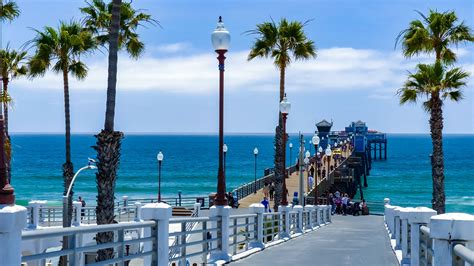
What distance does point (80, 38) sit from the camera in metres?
34.3

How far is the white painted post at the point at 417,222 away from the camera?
1050 centimetres

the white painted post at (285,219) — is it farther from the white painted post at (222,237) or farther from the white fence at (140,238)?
the white painted post at (222,237)

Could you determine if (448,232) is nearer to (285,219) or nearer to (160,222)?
(160,222)

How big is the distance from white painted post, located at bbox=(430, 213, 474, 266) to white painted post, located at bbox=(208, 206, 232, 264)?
8.94 m

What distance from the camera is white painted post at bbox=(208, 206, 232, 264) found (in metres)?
15.2

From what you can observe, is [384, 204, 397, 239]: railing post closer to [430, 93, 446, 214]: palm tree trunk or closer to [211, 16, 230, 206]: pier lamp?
[430, 93, 446, 214]: palm tree trunk

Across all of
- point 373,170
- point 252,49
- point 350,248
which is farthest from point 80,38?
point 373,170

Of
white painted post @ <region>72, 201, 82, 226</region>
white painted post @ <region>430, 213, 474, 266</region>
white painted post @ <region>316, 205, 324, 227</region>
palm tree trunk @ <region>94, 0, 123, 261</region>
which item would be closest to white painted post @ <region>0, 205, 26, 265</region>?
white painted post @ <region>430, 213, 474, 266</region>

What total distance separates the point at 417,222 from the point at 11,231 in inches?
247

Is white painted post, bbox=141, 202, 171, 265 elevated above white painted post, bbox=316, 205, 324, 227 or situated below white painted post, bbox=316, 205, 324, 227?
above

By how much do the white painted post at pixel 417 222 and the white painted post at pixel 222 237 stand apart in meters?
4.51

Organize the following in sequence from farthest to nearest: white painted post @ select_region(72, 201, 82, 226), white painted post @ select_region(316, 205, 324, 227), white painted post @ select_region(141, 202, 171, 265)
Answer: white painted post @ select_region(316, 205, 324, 227) → white painted post @ select_region(72, 201, 82, 226) → white painted post @ select_region(141, 202, 171, 265)

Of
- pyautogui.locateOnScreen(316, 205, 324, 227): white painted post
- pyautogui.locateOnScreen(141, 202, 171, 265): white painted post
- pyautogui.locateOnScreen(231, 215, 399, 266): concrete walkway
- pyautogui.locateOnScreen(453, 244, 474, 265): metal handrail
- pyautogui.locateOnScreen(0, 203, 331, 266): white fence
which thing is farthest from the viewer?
pyautogui.locateOnScreen(316, 205, 324, 227): white painted post

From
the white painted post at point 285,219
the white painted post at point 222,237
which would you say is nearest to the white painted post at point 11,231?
the white painted post at point 222,237
